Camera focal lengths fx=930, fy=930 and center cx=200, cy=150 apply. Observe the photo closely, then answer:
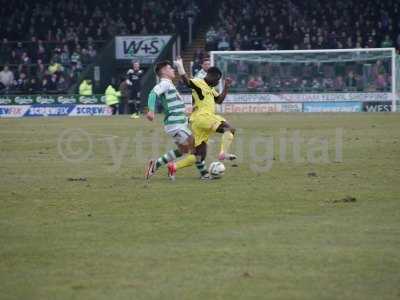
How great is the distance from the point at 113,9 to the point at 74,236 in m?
39.9

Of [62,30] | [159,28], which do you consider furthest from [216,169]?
[62,30]

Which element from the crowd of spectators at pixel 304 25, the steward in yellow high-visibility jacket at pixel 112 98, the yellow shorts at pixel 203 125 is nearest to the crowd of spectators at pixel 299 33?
the crowd of spectators at pixel 304 25

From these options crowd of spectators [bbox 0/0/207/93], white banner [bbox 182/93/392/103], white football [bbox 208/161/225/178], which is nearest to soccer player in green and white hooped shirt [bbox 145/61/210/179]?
white football [bbox 208/161/225/178]

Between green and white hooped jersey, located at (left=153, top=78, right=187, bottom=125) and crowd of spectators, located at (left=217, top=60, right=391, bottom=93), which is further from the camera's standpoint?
crowd of spectators, located at (left=217, top=60, right=391, bottom=93)

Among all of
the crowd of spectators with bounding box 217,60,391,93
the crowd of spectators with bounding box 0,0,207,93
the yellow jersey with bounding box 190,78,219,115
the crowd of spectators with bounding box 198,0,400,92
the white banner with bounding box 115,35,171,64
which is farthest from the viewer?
the white banner with bounding box 115,35,171,64

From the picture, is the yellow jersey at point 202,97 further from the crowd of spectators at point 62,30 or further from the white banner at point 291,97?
the crowd of spectators at point 62,30

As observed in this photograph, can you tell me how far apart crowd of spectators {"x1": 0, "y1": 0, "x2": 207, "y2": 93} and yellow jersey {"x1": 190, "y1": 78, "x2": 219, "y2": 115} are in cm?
2891

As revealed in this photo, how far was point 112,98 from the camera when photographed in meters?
41.5

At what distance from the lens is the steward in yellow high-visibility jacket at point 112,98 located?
4109 centimetres

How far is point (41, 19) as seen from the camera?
48812 millimetres

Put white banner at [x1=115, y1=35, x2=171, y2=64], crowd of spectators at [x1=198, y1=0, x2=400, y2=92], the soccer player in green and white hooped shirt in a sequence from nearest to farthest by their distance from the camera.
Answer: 1. the soccer player in green and white hooped shirt
2. crowd of spectators at [x1=198, y1=0, x2=400, y2=92]
3. white banner at [x1=115, y1=35, x2=171, y2=64]

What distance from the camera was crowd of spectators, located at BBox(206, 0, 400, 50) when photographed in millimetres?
45188

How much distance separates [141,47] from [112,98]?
16.0 feet

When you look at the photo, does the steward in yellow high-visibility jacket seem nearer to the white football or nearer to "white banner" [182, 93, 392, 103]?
"white banner" [182, 93, 392, 103]
